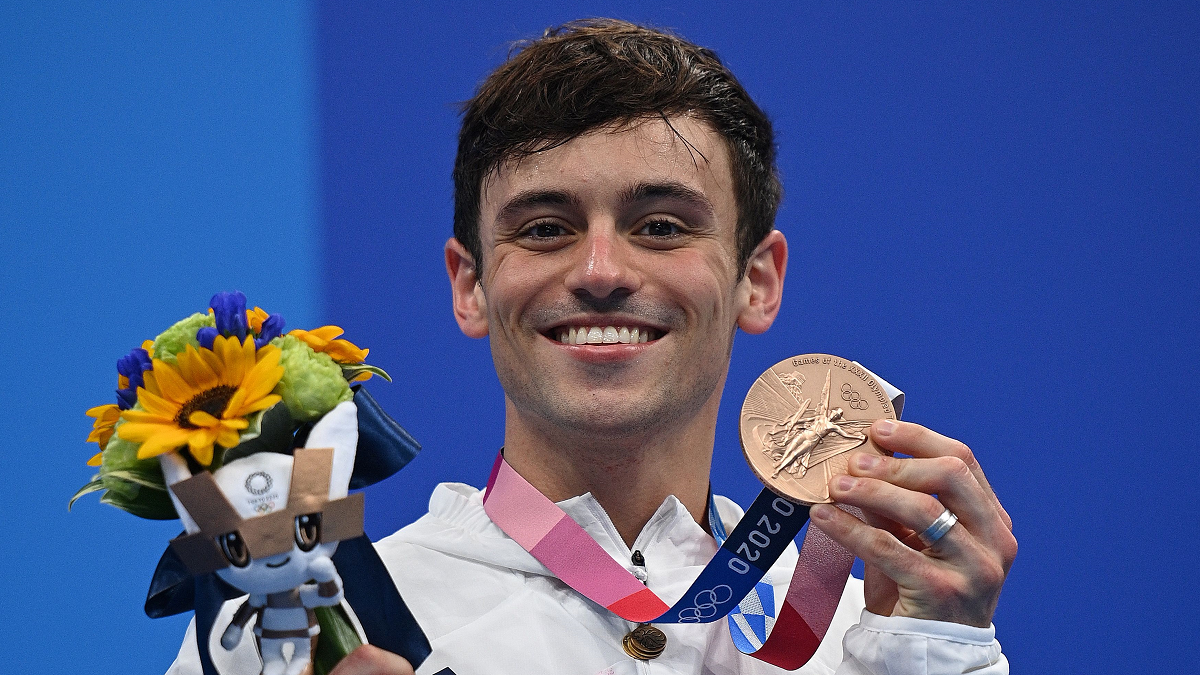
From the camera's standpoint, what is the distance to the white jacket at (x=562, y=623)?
1434 mm

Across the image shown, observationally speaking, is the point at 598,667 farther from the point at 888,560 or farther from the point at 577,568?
the point at 888,560

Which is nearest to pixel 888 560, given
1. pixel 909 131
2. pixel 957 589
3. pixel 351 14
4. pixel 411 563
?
pixel 957 589

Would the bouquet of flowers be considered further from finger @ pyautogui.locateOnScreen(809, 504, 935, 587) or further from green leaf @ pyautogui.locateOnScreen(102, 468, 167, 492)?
finger @ pyautogui.locateOnScreen(809, 504, 935, 587)

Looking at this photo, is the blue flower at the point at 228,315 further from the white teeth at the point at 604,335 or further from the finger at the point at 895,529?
the finger at the point at 895,529

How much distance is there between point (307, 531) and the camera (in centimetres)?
110

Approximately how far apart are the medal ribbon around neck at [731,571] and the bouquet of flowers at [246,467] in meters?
0.47

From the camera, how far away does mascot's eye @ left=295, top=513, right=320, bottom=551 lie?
1.09 metres

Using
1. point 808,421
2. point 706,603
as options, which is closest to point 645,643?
point 706,603

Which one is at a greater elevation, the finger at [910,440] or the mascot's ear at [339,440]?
the mascot's ear at [339,440]

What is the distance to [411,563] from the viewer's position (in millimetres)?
1664

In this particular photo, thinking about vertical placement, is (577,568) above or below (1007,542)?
below

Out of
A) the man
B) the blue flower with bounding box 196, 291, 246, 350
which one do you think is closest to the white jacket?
the man

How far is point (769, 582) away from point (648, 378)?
45 cm

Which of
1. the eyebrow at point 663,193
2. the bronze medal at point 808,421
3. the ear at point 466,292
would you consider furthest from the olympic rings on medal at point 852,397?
the ear at point 466,292
